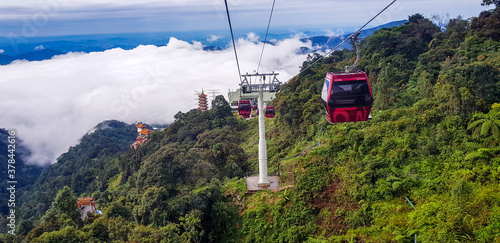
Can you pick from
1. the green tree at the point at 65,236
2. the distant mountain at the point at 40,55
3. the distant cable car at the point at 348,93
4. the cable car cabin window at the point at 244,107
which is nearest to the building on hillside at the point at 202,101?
the cable car cabin window at the point at 244,107

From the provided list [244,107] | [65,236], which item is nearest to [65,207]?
[65,236]

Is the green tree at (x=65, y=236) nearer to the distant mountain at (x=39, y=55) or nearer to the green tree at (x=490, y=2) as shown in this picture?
the green tree at (x=490, y=2)

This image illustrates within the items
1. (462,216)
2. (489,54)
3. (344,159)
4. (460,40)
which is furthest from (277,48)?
(462,216)

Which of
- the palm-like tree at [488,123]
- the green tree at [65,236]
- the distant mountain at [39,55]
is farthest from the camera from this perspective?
the distant mountain at [39,55]

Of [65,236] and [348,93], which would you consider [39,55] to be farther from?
[348,93]

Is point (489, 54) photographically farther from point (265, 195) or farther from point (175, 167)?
point (175, 167)

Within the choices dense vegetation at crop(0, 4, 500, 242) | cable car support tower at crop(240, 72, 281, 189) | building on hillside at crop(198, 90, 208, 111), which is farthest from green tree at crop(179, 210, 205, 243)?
building on hillside at crop(198, 90, 208, 111)
